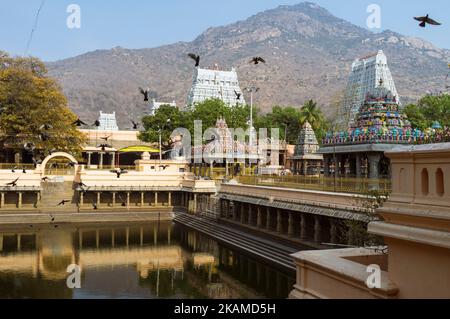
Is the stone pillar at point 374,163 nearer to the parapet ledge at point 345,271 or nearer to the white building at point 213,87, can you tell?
the parapet ledge at point 345,271

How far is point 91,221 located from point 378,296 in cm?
3729

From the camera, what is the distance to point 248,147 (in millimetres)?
51188

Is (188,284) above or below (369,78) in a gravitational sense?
below

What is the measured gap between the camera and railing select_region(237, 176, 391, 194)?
20812 millimetres

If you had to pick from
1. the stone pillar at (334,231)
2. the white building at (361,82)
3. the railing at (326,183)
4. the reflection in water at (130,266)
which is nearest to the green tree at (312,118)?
the white building at (361,82)

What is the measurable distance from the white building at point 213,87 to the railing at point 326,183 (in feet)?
189

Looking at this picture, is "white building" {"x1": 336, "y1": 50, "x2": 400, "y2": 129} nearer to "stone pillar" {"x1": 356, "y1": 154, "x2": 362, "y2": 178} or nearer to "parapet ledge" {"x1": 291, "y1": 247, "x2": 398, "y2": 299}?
"stone pillar" {"x1": 356, "y1": 154, "x2": 362, "y2": 178}

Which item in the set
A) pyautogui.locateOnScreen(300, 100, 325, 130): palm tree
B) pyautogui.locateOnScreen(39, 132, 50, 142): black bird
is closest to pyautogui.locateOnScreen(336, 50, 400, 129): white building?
pyautogui.locateOnScreen(300, 100, 325, 130): palm tree

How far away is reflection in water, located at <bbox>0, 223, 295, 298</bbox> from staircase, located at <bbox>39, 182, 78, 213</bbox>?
546 centimetres

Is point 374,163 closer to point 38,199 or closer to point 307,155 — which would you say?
point 307,155

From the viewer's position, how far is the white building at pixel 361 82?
43.9 m

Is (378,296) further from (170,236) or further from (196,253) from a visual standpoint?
(170,236)

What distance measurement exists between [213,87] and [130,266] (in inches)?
2814
